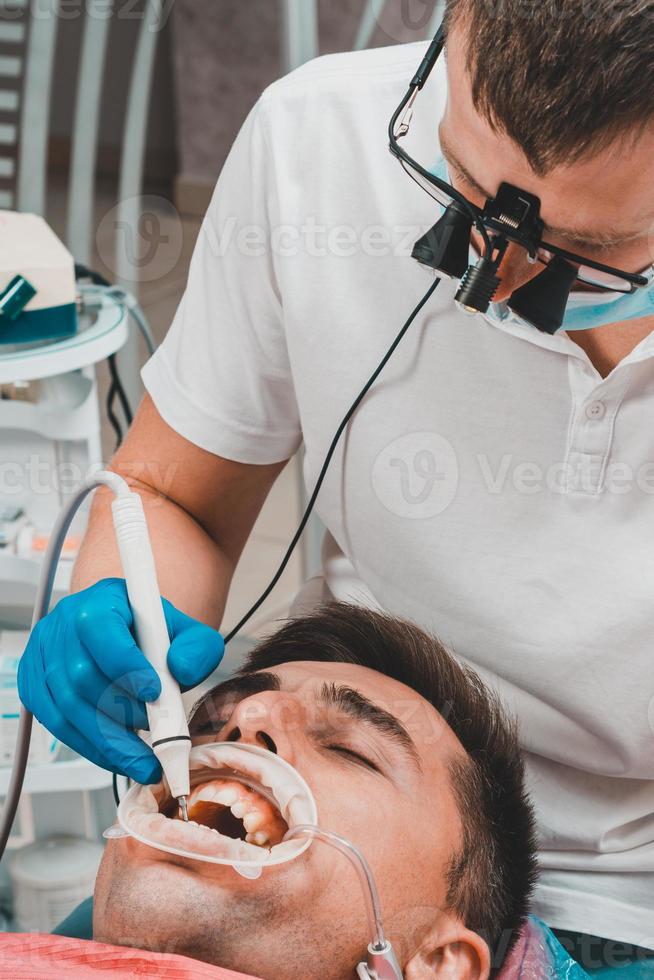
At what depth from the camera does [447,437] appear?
3.99ft

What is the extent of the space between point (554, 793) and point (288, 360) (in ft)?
1.91

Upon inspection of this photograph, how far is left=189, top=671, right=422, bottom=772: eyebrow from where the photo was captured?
3.73 feet

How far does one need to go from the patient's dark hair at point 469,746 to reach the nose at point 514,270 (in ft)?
1.36

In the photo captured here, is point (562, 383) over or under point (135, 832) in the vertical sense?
over

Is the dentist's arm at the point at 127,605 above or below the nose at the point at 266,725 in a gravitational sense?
above

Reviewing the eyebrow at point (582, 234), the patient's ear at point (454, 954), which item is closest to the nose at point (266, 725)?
the patient's ear at point (454, 954)

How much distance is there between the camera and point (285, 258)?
1242 millimetres

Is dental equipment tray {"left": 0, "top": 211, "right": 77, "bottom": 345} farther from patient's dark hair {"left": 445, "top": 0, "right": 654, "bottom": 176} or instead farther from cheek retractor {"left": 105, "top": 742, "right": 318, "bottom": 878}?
patient's dark hair {"left": 445, "top": 0, "right": 654, "bottom": 176}

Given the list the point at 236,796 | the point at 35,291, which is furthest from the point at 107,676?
the point at 35,291

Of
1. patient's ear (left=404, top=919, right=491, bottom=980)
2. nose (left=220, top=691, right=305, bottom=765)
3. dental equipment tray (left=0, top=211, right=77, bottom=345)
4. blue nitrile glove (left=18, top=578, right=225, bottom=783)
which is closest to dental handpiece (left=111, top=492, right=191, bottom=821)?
blue nitrile glove (left=18, top=578, right=225, bottom=783)

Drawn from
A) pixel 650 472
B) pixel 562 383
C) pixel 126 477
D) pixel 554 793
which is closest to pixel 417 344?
pixel 562 383

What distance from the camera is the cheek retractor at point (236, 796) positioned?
97 cm

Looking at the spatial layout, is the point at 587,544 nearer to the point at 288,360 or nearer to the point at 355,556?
the point at 355,556

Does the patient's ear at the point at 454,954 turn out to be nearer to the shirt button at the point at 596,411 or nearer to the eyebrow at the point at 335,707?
the eyebrow at the point at 335,707
